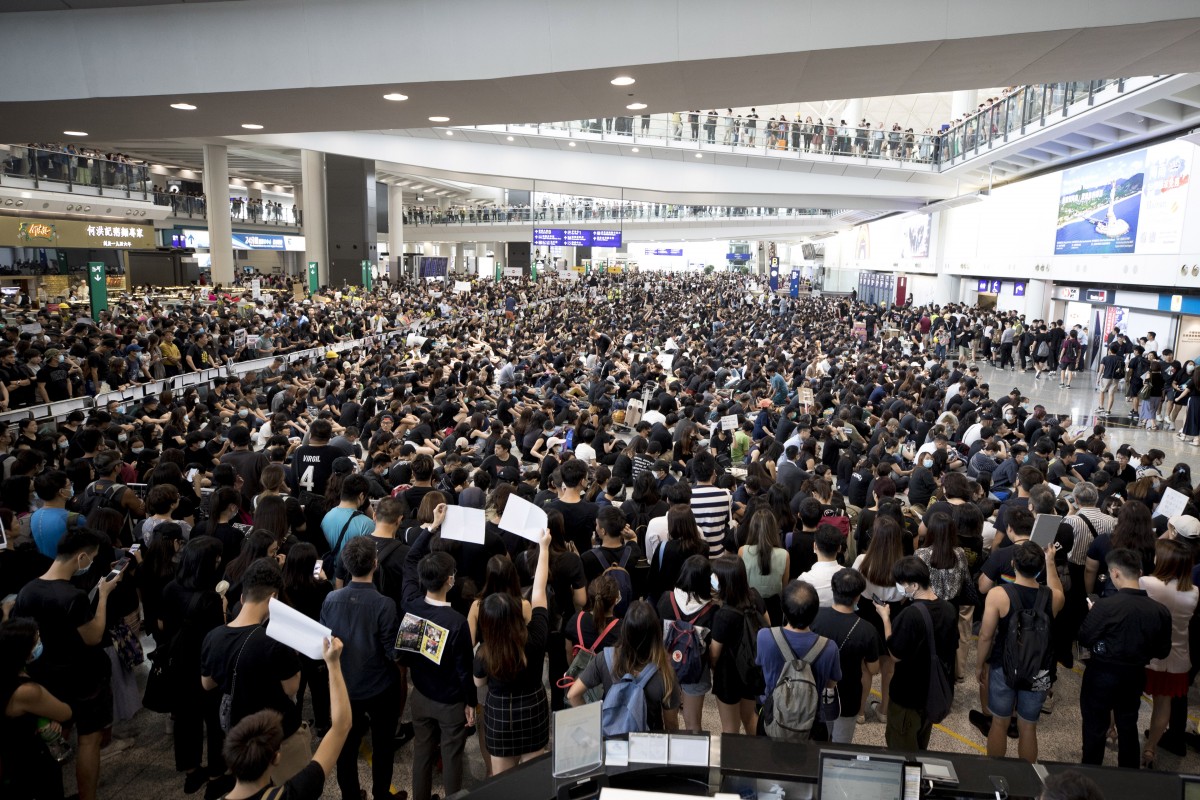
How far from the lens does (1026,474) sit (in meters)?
6.81

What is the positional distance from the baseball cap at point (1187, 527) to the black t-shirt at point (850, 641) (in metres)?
3.61

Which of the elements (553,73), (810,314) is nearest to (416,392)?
(553,73)

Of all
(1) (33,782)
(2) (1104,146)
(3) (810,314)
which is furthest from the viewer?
(3) (810,314)

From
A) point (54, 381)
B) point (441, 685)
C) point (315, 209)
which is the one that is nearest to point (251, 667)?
point (441, 685)

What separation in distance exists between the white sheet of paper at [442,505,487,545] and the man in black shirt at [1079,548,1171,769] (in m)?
3.70

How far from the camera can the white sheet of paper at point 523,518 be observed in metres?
4.68

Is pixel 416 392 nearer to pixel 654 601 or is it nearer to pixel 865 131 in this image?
pixel 654 601

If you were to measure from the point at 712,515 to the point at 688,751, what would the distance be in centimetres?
354

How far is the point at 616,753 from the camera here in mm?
3000

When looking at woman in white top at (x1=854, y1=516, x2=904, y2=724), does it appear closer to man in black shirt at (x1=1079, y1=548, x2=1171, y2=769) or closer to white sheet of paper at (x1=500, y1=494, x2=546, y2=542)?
man in black shirt at (x1=1079, y1=548, x2=1171, y2=769)

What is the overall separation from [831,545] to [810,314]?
2929cm

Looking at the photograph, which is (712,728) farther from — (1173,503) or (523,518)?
(1173,503)

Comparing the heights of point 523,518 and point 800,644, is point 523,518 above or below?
above

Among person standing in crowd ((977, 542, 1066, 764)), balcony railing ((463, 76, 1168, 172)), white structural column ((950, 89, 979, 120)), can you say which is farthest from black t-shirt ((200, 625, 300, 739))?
white structural column ((950, 89, 979, 120))
